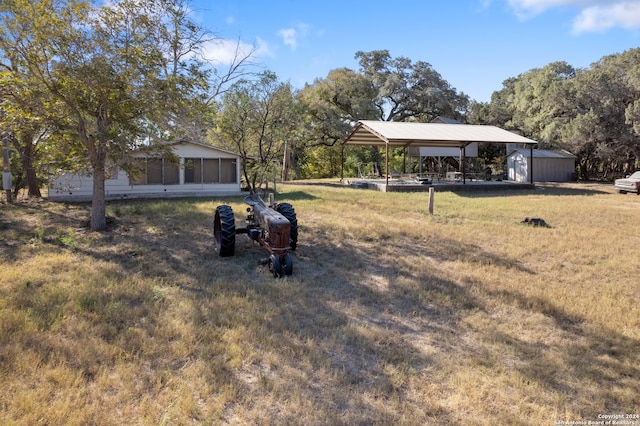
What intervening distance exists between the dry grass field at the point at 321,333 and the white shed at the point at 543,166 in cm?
2215

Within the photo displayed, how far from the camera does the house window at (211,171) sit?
18.3 m

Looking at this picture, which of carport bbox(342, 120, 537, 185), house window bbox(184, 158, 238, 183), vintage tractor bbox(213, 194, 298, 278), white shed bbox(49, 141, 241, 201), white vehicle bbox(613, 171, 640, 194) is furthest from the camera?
carport bbox(342, 120, 537, 185)

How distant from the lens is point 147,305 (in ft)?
15.9

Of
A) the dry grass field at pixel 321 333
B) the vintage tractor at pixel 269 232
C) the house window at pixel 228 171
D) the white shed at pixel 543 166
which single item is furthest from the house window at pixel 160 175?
the white shed at pixel 543 166

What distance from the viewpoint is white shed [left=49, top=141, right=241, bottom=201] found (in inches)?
650

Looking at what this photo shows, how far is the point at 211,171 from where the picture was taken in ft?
61.4

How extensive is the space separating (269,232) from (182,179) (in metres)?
13.5

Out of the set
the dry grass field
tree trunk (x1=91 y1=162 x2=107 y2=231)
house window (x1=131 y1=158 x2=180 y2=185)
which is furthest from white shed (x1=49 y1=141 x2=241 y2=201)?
the dry grass field

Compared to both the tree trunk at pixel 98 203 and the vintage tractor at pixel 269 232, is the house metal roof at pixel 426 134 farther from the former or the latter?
the tree trunk at pixel 98 203

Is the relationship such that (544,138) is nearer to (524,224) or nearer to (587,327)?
(524,224)

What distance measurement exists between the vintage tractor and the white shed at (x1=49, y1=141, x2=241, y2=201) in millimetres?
10074

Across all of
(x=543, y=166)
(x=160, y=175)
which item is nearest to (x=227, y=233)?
(x=160, y=175)

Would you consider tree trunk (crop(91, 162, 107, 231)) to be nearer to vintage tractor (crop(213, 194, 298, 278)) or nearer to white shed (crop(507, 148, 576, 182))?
vintage tractor (crop(213, 194, 298, 278))

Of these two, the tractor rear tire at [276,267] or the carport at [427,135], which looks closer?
the tractor rear tire at [276,267]
